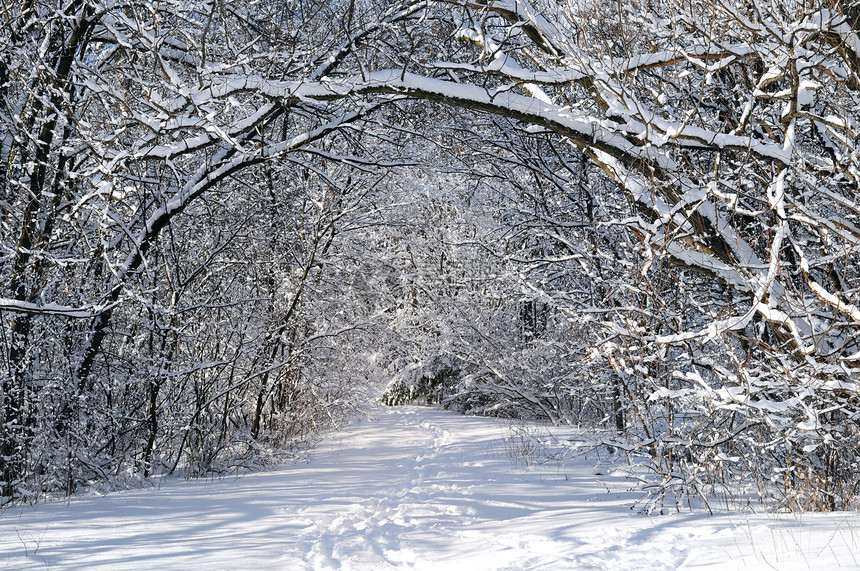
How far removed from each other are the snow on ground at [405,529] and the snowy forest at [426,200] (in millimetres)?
646

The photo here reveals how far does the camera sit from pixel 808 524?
332 centimetres

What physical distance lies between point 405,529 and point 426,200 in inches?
284

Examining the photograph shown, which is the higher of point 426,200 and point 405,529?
point 426,200

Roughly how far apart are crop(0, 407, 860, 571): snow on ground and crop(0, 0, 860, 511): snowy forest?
2.12ft

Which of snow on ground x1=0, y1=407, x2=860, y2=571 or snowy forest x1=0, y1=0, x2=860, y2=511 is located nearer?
snow on ground x1=0, y1=407, x2=860, y2=571

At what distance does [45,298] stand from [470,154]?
→ 16.2ft

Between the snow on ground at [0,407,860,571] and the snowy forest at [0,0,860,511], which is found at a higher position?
the snowy forest at [0,0,860,511]

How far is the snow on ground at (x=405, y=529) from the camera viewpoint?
3.20 m

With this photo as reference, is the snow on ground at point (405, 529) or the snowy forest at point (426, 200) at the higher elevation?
the snowy forest at point (426, 200)

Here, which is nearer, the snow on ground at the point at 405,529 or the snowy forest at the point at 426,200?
the snow on ground at the point at 405,529

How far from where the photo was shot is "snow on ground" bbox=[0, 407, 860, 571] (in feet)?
10.5

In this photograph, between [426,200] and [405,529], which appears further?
[426,200]

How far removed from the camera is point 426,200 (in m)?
11.0

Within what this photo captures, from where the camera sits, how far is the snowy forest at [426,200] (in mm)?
3723
